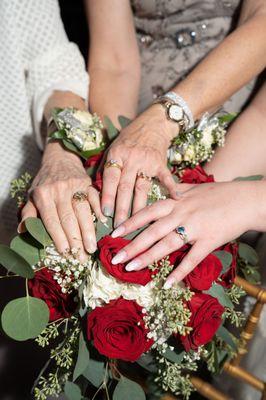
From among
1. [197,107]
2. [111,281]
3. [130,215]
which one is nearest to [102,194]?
[130,215]

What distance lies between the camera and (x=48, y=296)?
30.9 inches

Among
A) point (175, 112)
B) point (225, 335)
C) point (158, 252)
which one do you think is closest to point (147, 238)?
point (158, 252)

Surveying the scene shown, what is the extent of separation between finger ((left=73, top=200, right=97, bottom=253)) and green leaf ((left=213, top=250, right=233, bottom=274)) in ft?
0.70

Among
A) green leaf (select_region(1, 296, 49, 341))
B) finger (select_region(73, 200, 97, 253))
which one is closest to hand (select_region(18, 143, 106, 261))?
finger (select_region(73, 200, 97, 253))

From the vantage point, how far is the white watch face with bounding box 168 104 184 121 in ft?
3.34

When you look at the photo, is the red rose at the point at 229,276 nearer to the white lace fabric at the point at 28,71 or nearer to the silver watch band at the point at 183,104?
the silver watch band at the point at 183,104

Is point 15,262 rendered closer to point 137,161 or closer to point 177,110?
point 137,161

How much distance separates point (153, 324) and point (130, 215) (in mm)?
210

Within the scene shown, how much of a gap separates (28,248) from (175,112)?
44cm

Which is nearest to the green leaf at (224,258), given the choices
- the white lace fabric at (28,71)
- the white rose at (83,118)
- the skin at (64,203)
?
the skin at (64,203)

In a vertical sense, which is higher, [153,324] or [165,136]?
[165,136]

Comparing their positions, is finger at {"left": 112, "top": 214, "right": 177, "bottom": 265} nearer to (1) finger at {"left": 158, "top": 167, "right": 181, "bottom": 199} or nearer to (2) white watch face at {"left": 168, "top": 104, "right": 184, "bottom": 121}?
(1) finger at {"left": 158, "top": 167, "right": 181, "bottom": 199}

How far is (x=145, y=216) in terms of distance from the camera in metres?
0.82

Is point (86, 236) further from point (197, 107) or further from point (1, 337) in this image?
point (1, 337)
